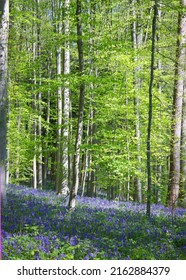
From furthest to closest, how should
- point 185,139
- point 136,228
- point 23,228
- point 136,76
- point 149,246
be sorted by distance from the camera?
point 136,76, point 185,139, point 136,228, point 23,228, point 149,246

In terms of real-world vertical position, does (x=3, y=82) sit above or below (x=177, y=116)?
above

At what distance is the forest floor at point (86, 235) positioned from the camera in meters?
5.96

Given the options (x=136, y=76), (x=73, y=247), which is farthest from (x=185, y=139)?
(x=73, y=247)

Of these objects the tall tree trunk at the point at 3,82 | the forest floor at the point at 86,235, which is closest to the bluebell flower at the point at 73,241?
the forest floor at the point at 86,235

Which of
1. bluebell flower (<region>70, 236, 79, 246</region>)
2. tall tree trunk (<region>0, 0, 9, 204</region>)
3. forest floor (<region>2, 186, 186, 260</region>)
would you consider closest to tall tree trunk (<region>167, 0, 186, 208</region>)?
forest floor (<region>2, 186, 186, 260</region>)

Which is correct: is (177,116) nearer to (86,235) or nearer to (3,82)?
(3,82)

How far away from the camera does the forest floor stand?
5.96m

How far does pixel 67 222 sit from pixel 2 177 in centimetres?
320

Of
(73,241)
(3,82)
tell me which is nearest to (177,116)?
(3,82)

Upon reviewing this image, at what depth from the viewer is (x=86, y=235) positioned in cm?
697

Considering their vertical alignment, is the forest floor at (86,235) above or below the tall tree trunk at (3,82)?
below

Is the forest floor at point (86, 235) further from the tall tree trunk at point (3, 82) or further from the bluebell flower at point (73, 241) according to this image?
the tall tree trunk at point (3, 82)

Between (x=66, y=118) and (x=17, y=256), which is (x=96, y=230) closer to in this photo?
(x=17, y=256)
